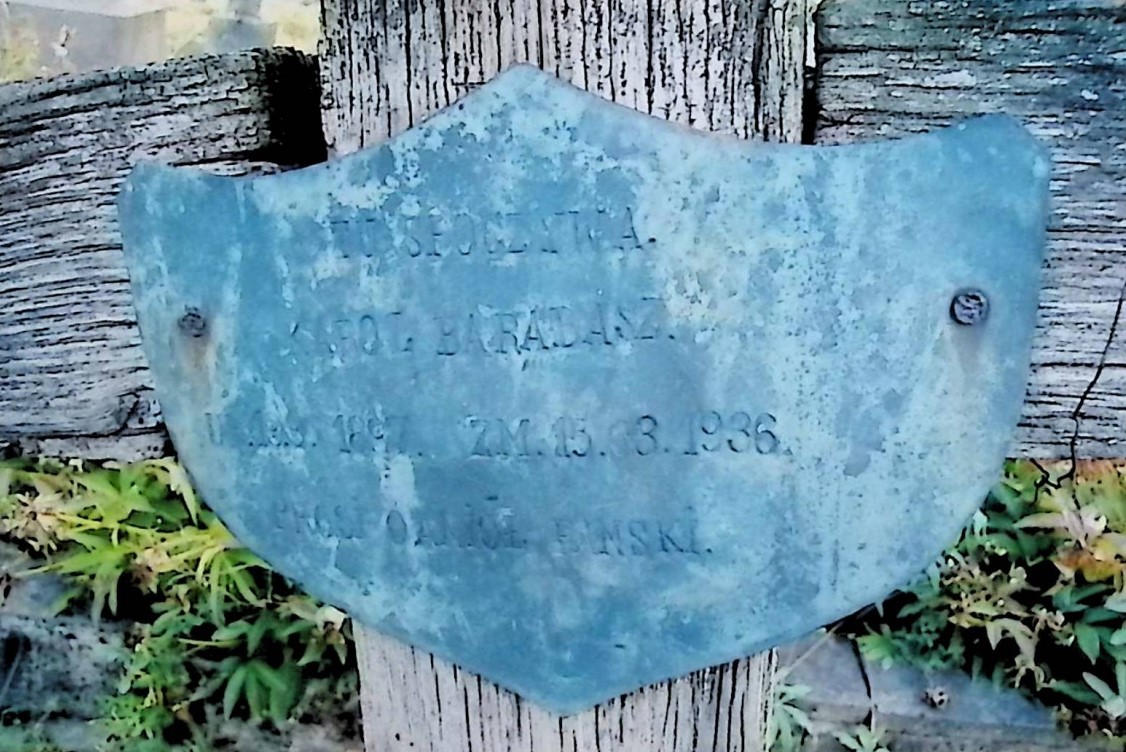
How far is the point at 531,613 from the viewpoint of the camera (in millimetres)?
1030

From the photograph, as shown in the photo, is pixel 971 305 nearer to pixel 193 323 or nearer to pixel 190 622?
pixel 193 323

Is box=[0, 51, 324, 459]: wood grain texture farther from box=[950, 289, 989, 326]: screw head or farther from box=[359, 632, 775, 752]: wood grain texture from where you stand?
box=[950, 289, 989, 326]: screw head

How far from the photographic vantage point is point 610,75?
0.95 m

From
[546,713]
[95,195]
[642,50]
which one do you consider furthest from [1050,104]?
[95,195]

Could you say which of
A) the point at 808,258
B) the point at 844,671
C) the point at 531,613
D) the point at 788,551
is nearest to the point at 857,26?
the point at 808,258

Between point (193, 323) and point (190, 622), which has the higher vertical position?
point (193, 323)

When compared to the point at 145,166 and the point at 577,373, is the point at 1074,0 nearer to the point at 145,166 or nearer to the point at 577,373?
the point at 577,373

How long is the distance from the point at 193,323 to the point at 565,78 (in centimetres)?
37

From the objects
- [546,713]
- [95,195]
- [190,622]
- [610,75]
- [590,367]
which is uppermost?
[610,75]

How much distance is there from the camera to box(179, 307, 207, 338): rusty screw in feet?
3.45

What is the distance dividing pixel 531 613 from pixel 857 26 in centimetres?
52

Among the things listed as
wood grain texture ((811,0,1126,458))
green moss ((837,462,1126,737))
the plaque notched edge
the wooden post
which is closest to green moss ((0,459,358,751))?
green moss ((837,462,1126,737))

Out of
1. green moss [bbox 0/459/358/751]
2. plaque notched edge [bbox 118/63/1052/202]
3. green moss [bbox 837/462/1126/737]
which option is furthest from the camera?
green moss [bbox 0/459/358/751]

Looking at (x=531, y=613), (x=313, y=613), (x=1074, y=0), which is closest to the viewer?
(x=1074, y=0)
